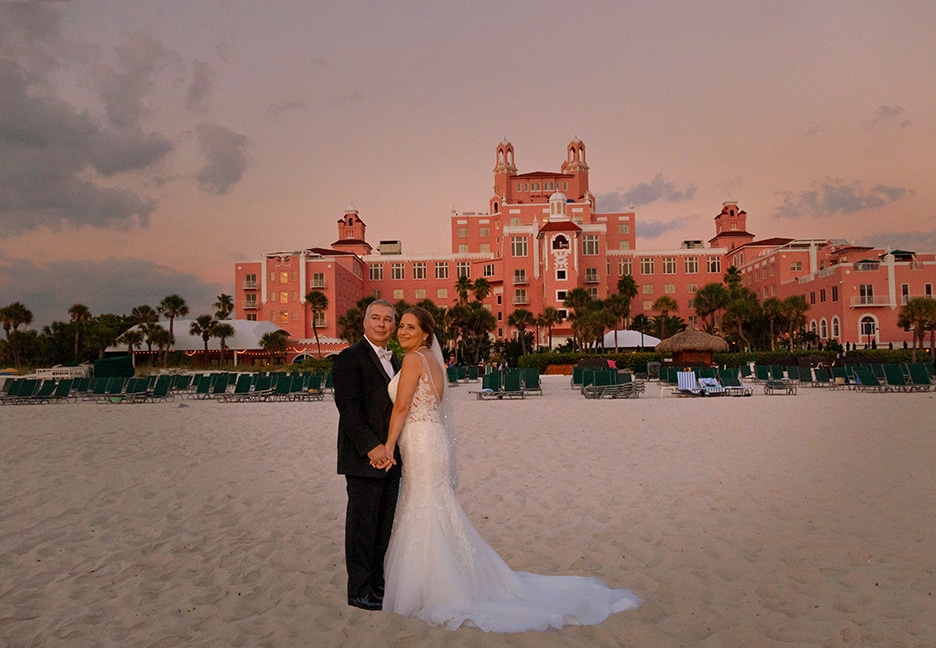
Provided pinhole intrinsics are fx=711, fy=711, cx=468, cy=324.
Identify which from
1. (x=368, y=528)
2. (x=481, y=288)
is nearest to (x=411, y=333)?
(x=368, y=528)

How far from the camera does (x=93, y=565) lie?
17.3ft

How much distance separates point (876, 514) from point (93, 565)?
661 centimetres

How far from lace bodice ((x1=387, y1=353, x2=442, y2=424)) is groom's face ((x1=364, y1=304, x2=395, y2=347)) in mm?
258

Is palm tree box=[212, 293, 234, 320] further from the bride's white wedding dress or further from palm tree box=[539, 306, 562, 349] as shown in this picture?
the bride's white wedding dress

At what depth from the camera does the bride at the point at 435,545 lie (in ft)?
13.7

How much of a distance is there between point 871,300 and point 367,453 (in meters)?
56.3

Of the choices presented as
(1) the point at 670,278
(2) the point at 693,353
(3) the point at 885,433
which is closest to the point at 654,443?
(3) the point at 885,433

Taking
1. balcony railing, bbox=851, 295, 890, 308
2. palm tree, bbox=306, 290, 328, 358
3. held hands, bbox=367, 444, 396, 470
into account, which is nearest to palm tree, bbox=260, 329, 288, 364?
palm tree, bbox=306, 290, 328, 358


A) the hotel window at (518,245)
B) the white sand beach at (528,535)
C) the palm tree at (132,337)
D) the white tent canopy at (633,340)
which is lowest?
the white sand beach at (528,535)

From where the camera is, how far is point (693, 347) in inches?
1330

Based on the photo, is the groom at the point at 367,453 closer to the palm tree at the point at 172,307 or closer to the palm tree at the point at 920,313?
the palm tree at the point at 920,313

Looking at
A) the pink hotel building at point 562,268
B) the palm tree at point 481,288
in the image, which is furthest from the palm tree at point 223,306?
the palm tree at point 481,288

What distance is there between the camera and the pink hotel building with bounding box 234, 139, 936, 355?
5241 cm

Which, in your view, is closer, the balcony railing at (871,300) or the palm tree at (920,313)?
the palm tree at (920,313)
